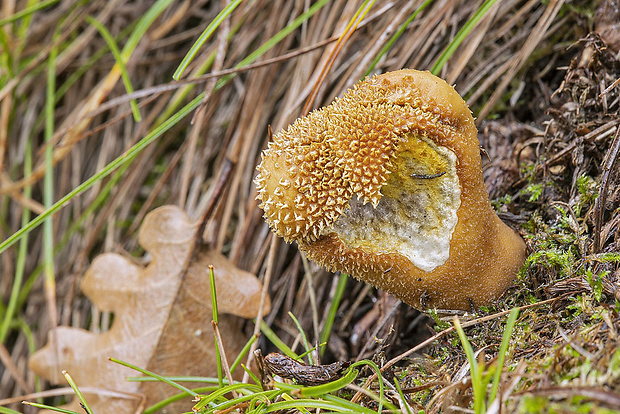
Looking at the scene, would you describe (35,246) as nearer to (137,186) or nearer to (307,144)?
(137,186)

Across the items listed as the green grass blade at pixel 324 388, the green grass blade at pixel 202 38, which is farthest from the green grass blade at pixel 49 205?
the green grass blade at pixel 324 388

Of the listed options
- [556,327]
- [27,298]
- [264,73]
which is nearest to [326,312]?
[556,327]

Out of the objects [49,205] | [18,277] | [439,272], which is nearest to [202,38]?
[439,272]

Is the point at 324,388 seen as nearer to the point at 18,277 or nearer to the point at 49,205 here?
the point at 49,205

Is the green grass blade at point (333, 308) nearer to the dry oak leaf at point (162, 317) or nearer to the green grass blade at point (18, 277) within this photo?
the dry oak leaf at point (162, 317)

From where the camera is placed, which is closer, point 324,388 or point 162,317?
point 324,388

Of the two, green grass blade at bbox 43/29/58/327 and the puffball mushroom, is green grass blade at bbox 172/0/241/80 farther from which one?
green grass blade at bbox 43/29/58/327
